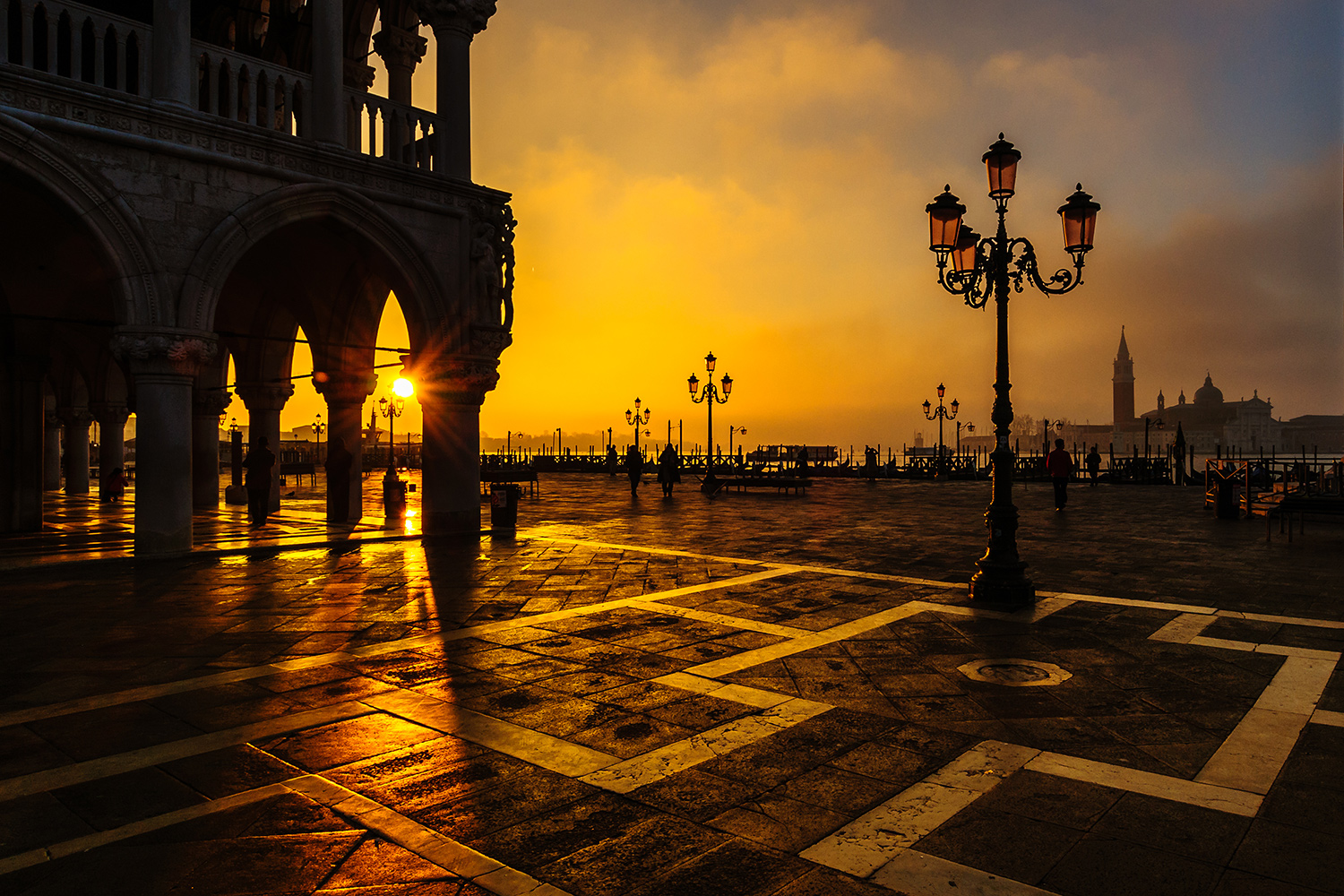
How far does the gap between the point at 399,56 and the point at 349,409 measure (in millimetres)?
6505

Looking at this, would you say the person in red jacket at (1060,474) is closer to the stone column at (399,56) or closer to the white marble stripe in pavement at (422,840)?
the stone column at (399,56)

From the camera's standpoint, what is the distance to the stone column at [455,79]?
13289mm

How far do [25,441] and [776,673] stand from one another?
45.5 ft

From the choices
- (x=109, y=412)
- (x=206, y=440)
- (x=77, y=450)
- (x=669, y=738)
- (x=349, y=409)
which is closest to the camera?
(x=669, y=738)

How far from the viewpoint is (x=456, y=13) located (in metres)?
13.2

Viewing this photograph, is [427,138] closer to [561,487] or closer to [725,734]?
[725,734]

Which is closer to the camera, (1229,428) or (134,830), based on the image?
(134,830)

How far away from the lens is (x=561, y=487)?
1212 inches

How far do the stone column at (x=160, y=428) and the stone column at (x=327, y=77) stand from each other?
11.9ft

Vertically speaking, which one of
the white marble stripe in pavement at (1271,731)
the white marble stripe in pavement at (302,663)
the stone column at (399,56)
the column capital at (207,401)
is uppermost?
the stone column at (399,56)

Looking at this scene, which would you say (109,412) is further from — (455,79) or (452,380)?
(455,79)

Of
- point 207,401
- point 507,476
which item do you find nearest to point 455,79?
point 207,401

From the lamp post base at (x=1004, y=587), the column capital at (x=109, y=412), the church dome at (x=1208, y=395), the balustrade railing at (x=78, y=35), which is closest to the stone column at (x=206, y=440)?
the column capital at (x=109, y=412)

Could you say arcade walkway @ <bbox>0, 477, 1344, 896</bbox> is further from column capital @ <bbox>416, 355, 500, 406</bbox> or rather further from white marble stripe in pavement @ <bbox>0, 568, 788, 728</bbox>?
column capital @ <bbox>416, 355, 500, 406</bbox>
